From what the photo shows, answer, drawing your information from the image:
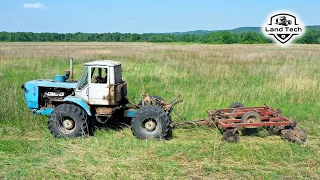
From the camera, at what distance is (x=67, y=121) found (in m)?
7.20

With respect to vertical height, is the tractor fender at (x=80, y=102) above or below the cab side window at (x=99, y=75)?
below

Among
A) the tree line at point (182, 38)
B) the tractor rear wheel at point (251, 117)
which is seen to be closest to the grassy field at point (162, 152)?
the tractor rear wheel at point (251, 117)

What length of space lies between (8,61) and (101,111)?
53.0ft

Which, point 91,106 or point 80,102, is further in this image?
point 91,106

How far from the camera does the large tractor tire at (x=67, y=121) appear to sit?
706 centimetres

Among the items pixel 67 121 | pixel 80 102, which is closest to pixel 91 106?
pixel 80 102

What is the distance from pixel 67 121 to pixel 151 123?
6.30 ft

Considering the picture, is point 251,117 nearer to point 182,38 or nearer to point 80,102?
point 80,102

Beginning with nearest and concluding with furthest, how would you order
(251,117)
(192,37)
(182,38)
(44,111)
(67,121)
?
(251,117), (67,121), (44,111), (192,37), (182,38)

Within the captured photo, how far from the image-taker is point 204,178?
5.22 m

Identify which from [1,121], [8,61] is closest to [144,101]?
[1,121]

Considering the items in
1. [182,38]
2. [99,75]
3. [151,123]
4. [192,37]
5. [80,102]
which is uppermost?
[192,37]

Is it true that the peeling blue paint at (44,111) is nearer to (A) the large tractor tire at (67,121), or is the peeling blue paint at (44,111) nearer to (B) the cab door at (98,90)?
(A) the large tractor tire at (67,121)

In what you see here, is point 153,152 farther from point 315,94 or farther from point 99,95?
point 315,94
